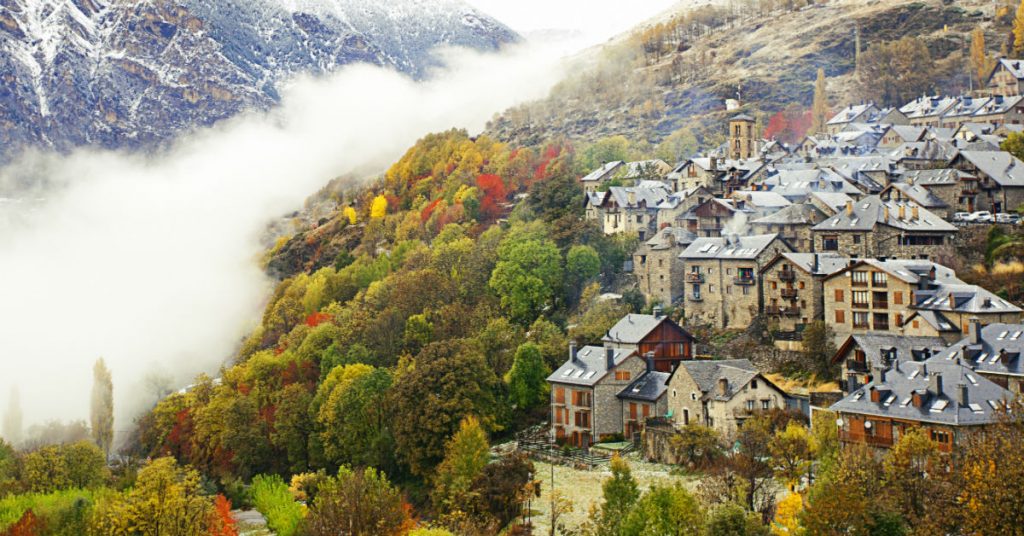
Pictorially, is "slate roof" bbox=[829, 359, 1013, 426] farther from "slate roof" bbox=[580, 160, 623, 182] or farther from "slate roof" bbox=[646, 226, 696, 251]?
"slate roof" bbox=[580, 160, 623, 182]

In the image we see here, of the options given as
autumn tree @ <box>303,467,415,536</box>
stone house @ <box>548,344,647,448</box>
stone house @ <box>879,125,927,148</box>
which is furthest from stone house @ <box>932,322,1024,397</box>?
stone house @ <box>879,125,927,148</box>

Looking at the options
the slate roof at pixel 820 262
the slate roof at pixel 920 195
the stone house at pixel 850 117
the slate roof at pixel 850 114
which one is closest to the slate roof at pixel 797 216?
the slate roof at pixel 920 195

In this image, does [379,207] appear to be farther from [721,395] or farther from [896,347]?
[896,347]

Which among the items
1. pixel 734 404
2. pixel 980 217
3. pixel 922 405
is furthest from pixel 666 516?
pixel 980 217

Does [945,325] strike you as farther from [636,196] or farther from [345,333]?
[345,333]

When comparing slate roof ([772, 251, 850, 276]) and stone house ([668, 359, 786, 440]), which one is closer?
stone house ([668, 359, 786, 440])

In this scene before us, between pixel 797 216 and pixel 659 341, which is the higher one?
pixel 797 216

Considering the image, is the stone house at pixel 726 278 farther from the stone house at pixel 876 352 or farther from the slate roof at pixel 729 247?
the stone house at pixel 876 352
